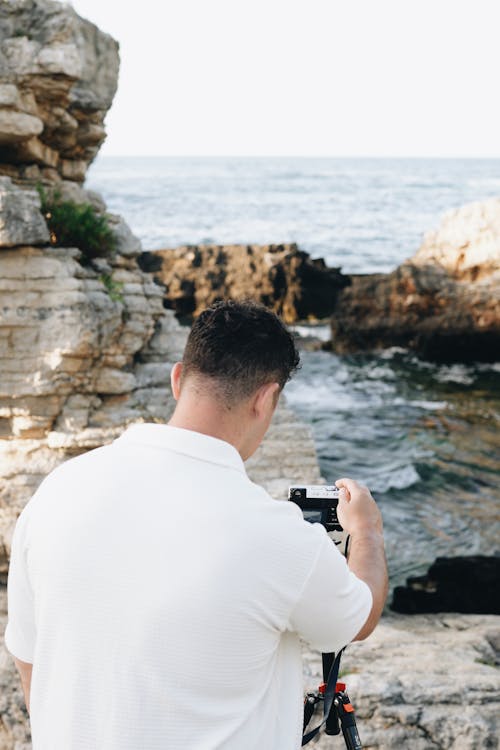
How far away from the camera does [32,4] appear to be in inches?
287

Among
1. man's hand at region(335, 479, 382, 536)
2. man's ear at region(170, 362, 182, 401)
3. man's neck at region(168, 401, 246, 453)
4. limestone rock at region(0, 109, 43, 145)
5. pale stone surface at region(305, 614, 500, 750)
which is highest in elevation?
limestone rock at region(0, 109, 43, 145)

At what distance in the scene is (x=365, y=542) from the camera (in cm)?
214

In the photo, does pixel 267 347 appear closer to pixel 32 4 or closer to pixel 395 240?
pixel 32 4

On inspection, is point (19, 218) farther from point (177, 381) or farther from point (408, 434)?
point (408, 434)

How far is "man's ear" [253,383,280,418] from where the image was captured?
2002 mm

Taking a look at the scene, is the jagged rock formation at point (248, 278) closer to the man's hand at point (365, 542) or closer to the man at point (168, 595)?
the man's hand at point (365, 542)

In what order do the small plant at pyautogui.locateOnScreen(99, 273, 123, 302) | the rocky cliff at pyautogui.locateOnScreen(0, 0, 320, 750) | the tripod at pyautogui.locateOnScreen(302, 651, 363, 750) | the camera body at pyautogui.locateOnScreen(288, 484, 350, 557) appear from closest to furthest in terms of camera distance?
the camera body at pyautogui.locateOnScreen(288, 484, 350, 557), the tripod at pyautogui.locateOnScreen(302, 651, 363, 750), the rocky cliff at pyautogui.locateOnScreen(0, 0, 320, 750), the small plant at pyautogui.locateOnScreen(99, 273, 123, 302)

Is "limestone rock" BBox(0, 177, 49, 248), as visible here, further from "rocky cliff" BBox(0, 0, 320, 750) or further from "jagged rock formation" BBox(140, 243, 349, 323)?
"jagged rock formation" BBox(140, 243, 349, 323)

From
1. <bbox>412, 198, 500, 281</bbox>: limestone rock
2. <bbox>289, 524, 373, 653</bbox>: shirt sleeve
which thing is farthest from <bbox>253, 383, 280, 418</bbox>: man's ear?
<bbox>412, 198, 500, 281</bbox>: limestone rock

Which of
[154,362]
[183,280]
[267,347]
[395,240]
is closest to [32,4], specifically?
[154,362]

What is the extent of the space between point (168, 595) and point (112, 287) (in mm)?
6136

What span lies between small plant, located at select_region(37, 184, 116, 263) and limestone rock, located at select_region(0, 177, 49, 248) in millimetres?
568

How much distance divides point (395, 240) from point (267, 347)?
47.5 m

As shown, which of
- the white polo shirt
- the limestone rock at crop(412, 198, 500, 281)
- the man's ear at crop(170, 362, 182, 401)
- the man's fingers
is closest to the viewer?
the white polo shirt
